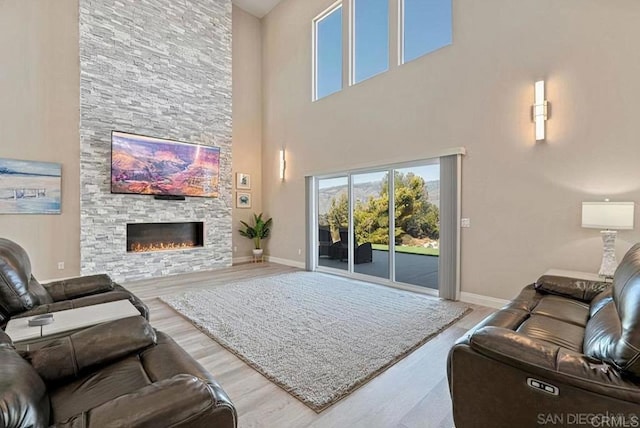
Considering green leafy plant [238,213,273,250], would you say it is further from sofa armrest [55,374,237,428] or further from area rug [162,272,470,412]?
sofa armrest [55,374,237,428]

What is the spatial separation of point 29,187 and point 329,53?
6.16 meters

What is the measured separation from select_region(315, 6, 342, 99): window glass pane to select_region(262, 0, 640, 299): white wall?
3.09 ft

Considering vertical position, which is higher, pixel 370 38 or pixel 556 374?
pixel 370 38

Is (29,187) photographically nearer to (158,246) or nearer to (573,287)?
(158,246)

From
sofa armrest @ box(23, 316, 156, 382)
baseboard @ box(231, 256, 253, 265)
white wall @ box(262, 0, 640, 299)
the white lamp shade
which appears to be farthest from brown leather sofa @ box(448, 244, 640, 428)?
baseboard @ box(231, 256, 253, 265)

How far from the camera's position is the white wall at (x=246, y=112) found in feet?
25.1

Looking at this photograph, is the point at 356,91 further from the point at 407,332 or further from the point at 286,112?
the point at 407,332

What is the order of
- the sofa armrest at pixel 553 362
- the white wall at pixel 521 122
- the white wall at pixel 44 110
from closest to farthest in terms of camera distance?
the sofa armrest at pixel 553 362 < the white wall at pixel 521 122 < the white wall at pixel 44 110

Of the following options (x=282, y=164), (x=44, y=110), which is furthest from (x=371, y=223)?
(x=44, y=110)

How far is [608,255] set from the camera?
307 centimetres

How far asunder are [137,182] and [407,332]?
5627 millimetres

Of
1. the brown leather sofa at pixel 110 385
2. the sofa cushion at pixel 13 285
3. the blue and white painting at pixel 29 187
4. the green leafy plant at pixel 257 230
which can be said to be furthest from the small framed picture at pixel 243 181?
the brown leather sofa at pixel 110 385

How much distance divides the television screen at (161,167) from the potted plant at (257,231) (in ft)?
4.20

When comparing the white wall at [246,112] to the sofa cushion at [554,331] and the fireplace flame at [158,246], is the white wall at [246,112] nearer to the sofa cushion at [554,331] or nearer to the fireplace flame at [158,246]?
the fireplace flame at [158,246]
